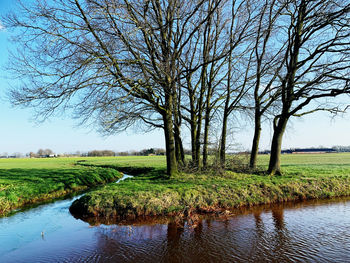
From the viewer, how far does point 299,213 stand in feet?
→ 34.7

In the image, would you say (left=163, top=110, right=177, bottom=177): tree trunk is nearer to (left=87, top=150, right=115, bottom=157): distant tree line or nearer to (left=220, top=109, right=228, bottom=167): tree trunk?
(left=220, top=109, right=228, bottom=167): tree trunk

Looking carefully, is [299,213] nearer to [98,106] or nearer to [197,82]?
[98,106]

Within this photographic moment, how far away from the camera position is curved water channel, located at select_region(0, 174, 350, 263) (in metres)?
6.54

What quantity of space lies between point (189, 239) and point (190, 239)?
3 cm

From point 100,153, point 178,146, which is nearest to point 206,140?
point 178,146

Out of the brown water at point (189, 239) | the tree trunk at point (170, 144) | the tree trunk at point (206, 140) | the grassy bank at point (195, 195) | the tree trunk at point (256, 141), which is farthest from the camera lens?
the tree trunk at point (256, 141)

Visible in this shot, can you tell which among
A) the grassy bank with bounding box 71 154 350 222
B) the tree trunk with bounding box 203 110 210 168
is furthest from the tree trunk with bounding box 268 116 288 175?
the tree trunk with bounding box 203 110 210 168

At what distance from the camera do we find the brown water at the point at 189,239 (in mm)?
6539

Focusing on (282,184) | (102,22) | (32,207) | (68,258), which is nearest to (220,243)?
(68,258)

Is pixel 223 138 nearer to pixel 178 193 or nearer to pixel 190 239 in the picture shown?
pixel 178 193

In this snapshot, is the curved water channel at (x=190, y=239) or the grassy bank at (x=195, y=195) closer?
the curved water channel at (x=190, y=239)

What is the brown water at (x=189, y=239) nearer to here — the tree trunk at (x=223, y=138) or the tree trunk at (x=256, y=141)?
the tree trunk at (x=223, y=138)

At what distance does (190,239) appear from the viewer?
7.72 meters

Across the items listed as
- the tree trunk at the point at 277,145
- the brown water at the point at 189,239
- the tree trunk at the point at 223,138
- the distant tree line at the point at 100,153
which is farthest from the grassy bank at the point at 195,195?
the distant tree line at the point at 100,153
